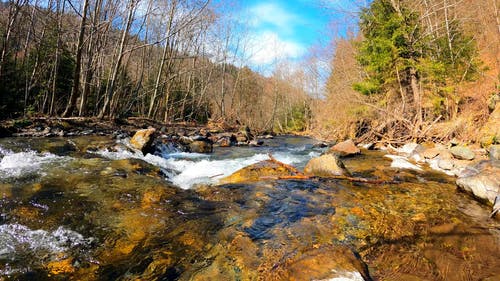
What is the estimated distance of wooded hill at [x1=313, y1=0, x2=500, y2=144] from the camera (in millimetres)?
11609

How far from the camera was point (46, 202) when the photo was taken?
3873 millimetres

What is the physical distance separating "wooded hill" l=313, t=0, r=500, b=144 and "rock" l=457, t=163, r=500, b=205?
19.0 ft

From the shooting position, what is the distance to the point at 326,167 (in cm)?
673

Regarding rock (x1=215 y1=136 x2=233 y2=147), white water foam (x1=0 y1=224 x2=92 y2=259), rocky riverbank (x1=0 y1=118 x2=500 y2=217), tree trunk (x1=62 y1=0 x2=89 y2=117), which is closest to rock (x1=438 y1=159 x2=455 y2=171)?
rocky riverbank (x1=0 y1=118 x2=500 y2=217)

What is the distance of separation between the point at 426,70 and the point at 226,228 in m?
12.8

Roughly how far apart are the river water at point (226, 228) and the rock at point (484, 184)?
0.20 meters

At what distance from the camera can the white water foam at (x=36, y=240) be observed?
278cm

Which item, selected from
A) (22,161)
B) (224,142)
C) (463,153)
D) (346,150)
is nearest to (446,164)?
(463,153)

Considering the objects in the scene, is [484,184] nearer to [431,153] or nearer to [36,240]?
[431,153]

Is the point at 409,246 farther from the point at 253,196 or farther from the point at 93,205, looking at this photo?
the point at 93,205

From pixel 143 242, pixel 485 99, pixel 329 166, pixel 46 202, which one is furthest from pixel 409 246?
pixel 485 99

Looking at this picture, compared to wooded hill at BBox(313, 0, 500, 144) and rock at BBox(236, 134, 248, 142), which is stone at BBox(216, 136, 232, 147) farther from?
wooded hill at BBox(313, 0, 500, 144)

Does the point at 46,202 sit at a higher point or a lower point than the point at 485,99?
lower

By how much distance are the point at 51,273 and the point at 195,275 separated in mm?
1239
